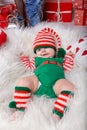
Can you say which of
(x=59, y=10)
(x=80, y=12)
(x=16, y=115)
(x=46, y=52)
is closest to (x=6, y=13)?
(x=59, y=10)

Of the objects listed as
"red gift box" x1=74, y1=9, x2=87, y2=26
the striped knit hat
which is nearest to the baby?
the striped knit hat

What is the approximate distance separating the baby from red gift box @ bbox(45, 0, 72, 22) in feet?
1.02

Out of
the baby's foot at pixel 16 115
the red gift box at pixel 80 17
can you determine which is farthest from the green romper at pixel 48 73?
the red gift box at pixel 80 17

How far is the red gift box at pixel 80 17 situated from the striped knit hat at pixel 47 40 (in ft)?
0.84

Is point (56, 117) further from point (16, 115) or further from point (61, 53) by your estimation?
point (61, 53)

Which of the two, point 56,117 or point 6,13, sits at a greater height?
point 6,13

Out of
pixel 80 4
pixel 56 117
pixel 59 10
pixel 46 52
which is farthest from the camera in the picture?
pixel 59 10

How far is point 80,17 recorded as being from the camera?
1.32 m

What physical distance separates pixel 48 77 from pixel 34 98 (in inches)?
3.7

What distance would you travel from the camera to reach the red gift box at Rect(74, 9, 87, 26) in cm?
130

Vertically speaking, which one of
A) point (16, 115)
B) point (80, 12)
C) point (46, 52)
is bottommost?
point (16, 115)

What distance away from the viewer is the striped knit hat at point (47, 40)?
40.0 inches

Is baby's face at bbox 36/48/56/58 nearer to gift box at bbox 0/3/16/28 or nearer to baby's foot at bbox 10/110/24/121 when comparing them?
baby's foot at bbox 10/110/24/121

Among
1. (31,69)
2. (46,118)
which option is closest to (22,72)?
(31,69)
